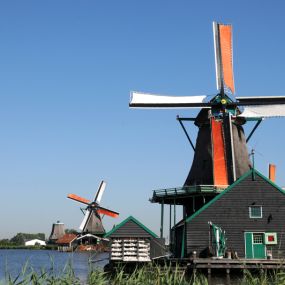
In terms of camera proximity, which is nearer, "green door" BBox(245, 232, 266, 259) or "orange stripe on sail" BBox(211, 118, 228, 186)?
"green door" BBox(245, 232, 266, 259)

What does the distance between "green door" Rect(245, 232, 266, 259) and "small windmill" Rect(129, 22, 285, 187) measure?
4.81 m

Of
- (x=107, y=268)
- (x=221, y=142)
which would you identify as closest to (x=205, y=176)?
(x=221, y=142)

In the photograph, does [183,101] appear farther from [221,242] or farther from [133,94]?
[221,242]

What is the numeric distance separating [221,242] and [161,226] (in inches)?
209

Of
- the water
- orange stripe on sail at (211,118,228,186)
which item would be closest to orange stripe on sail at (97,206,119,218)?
the water

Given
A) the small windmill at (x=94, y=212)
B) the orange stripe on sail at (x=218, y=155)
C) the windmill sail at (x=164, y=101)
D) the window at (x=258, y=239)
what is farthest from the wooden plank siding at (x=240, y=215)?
the small windmill at (x=94, y=212)

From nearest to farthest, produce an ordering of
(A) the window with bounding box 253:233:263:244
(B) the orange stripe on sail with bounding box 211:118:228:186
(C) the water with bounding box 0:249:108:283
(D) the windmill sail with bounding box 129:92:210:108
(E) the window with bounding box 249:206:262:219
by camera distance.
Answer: (C) the water with bounding box 0:249:108:283, (A) the window with bounding box 253:233:263:244, (E) the window with bounding box 249:206:262:219, (B) the orange stripe on sail with bounding box 211:118:228:186, (D) the windmill sail with bounding box 129:92:210:108

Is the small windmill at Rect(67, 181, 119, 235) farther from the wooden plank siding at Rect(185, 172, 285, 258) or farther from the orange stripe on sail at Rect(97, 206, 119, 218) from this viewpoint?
the wooden plank siding at Rect(185, 172, 285, 258)

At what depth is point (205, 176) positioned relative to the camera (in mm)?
35281

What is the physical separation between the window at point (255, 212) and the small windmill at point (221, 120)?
3.95 m

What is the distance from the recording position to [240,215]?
30.0 metres

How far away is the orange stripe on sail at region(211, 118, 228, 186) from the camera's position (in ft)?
111

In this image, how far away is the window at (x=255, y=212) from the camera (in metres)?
29.9

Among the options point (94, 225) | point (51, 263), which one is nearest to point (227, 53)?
point (51, 263)
